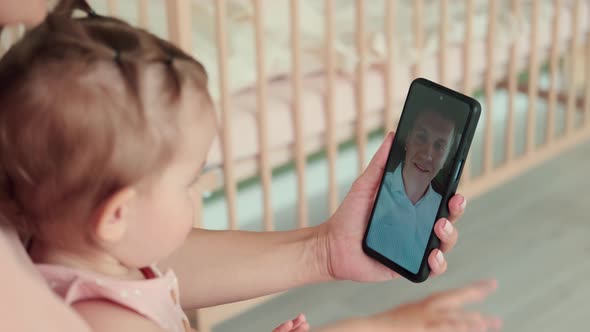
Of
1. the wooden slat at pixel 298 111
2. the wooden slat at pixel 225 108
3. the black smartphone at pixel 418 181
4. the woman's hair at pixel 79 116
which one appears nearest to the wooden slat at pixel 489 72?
the wooden slat at pixel 298 111

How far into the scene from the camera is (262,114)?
1.58 metres

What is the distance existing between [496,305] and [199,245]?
1087mm

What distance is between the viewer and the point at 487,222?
2.22 metres

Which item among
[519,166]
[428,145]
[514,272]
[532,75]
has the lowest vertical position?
[514,272]

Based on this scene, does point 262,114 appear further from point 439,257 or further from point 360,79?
point 439,257

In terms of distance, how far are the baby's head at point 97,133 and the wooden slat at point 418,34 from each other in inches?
45.6

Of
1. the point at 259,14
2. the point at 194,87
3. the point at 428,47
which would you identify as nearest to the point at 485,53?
the point at 428,47

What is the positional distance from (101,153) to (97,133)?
0.02 m

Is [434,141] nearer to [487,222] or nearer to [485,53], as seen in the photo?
[485,53]

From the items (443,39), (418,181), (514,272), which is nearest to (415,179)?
(418,181)

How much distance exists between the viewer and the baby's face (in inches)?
27.3

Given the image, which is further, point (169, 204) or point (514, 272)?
point (514, 272)

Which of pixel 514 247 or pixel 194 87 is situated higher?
pixel 194 87

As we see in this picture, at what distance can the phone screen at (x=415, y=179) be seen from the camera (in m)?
0.89
